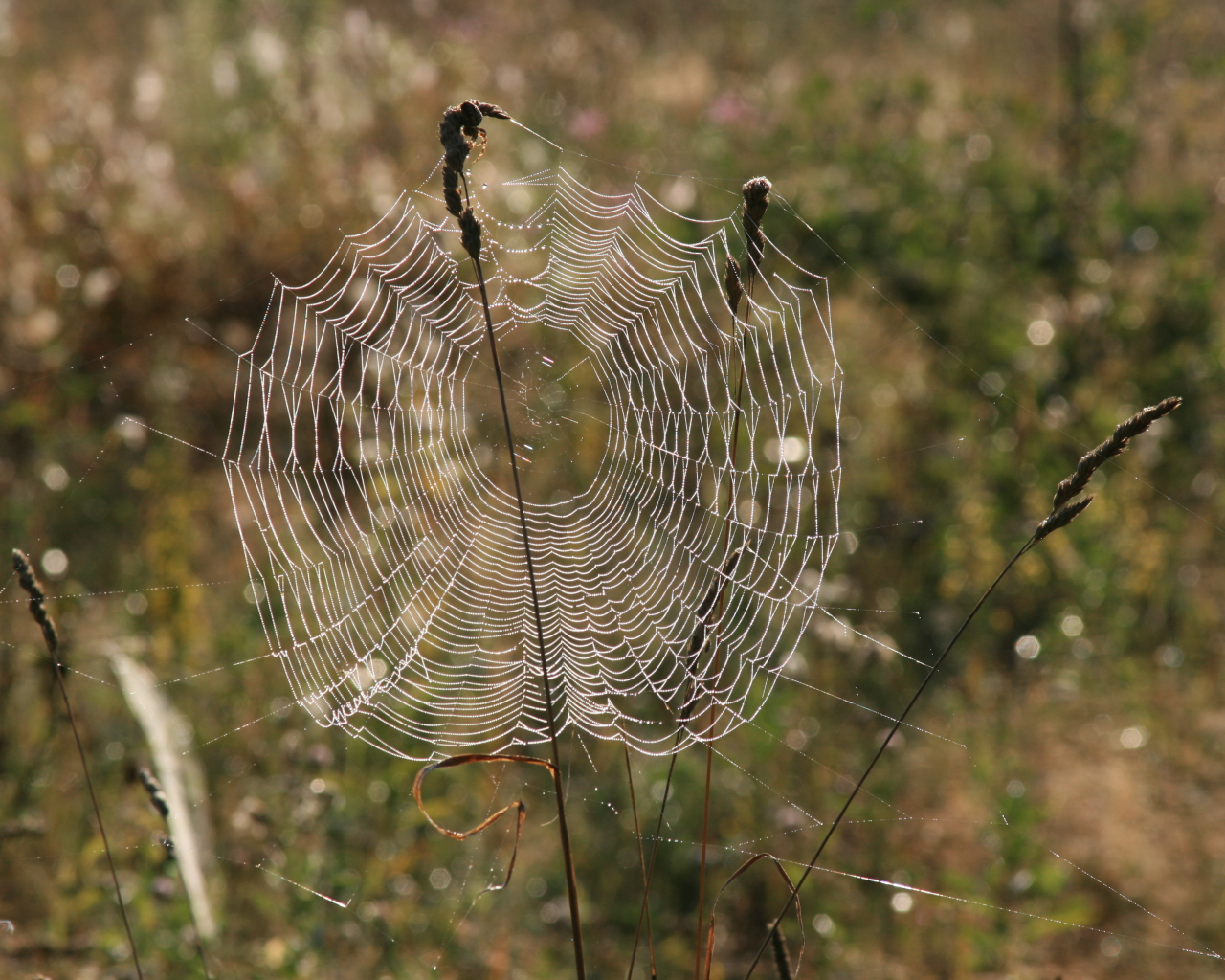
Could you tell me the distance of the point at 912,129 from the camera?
19.5 ft

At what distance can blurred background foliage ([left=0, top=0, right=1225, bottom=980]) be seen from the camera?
2.65 metres

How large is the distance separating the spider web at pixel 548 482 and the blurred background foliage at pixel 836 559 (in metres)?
0.21

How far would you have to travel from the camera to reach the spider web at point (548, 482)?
10.2 feet

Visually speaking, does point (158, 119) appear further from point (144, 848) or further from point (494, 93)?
point (144, 848)

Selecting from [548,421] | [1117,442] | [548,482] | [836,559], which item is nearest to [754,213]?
[1117,442]

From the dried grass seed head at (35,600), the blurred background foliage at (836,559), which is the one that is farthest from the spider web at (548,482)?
the dried grass seed head at (35,600)

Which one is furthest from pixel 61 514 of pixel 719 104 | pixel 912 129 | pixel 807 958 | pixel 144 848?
pixel 912 129

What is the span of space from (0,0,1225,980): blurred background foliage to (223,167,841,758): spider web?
21 centimetres

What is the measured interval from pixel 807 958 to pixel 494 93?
20.0ft

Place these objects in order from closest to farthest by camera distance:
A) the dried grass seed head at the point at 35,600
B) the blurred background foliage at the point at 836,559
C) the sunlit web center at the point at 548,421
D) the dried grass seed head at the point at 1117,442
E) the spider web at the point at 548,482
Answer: the dried grass seed head at the point at 1117,442, the dried grass seed head at the point at 35,600, the blurred background foliage at the point at 836,559, the spider web at the point at 548,482, the sunlit web center at the point at 548,421

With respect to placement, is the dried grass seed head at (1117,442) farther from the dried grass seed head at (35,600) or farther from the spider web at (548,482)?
the spider web at (548,482)

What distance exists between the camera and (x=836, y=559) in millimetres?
3629

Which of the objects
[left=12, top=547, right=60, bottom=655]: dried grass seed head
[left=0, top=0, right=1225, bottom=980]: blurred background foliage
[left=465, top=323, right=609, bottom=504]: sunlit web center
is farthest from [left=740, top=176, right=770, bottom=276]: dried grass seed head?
[left=465, top=323, right=609, bottom=504]: sunlit web center

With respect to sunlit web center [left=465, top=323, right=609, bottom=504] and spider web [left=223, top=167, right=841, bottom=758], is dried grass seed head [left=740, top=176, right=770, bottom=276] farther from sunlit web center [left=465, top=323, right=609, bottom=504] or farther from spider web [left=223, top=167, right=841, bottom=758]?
sunlit web center [left=465, top=323, right=609, bottom=504]
